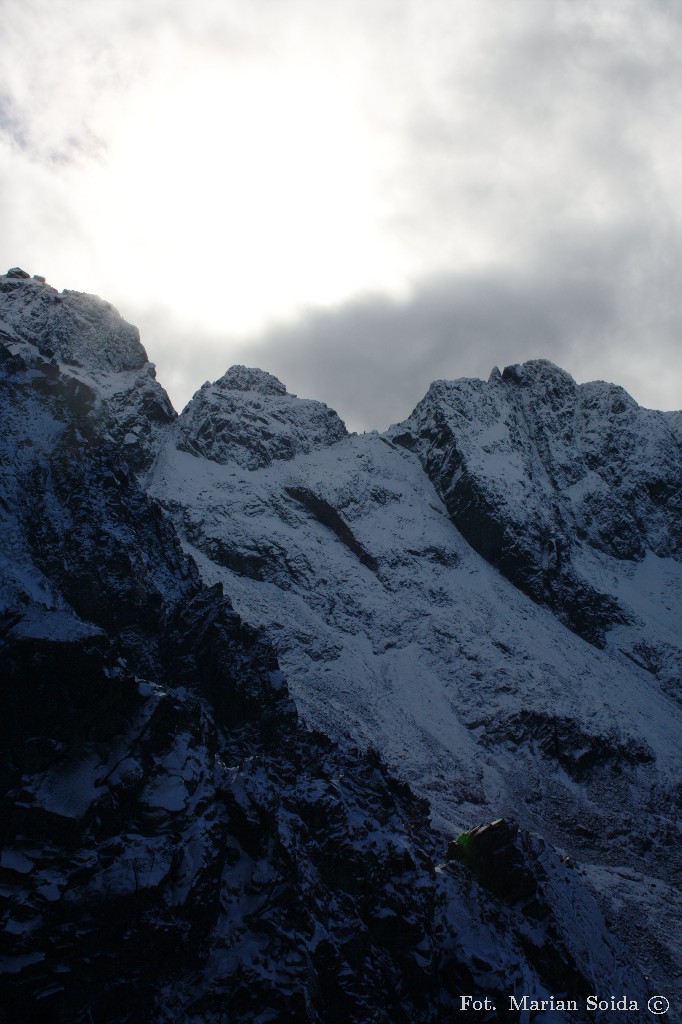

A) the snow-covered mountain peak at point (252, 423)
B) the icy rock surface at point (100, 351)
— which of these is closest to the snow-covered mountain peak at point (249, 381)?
the snow-covered mountain peak at point (252, 423)

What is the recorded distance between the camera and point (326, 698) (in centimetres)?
7281

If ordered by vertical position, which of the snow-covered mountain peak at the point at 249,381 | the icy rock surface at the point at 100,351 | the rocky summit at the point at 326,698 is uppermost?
the snow-covered mountain peak at the point at 249,381

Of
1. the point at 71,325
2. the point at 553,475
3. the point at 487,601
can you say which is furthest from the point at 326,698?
the point at 71,325

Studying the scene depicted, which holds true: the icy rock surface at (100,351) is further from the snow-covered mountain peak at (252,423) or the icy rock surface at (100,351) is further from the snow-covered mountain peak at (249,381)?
the snow-covered mountain peak at (249,381)

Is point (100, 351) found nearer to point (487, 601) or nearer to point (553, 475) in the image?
point (487, 601)

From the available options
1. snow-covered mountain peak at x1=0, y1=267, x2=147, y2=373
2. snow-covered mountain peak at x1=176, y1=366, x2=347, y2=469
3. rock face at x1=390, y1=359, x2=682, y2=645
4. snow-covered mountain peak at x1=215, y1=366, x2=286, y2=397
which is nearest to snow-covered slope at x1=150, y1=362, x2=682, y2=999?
rock face at x1=390, y1=359, x2=682, y2=645

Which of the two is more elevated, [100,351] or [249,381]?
[249,381]

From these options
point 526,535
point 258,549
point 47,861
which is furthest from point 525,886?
point 526,535

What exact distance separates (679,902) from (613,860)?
19.4ft

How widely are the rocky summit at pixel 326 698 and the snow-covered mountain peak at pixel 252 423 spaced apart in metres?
0.58

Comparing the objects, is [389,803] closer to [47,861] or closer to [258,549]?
[47,861]

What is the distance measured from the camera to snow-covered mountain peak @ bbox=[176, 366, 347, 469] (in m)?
114

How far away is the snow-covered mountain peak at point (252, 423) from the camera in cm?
11431

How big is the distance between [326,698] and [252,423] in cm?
5781
